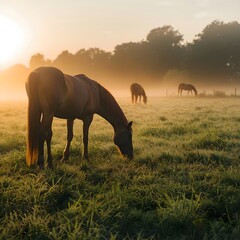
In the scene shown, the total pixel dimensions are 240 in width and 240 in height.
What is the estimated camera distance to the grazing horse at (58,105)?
5.15 m

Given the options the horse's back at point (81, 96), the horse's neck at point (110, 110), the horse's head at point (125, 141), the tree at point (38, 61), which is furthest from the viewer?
the tree at point (38, 61)

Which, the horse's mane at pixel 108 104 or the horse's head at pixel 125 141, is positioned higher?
the horse's mane at pixel 108 104

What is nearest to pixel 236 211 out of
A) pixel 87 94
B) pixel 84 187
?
pixel 84 187

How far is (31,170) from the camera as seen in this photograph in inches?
196

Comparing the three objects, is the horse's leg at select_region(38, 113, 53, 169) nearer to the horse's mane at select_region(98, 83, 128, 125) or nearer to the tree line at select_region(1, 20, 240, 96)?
the horse's mane at select_region(98, 83, 128, 125)

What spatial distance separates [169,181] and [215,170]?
3.54 ft

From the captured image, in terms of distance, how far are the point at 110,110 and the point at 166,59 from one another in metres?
68.1

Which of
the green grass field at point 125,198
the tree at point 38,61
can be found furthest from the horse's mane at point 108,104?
the tree at point 38,61

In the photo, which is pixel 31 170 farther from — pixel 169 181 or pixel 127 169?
pixel 169 181

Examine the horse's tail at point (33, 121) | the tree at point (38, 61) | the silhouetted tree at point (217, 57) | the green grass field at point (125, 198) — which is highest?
the tree at point (38, 61)

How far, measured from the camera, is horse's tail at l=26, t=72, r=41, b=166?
5035mm

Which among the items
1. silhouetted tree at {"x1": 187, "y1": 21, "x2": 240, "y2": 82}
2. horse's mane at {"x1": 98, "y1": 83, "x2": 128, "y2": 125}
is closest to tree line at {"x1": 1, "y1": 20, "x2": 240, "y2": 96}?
silhouetted tree at {"x1": 187, "y1": 21, "x2": 240, "y2": 82}

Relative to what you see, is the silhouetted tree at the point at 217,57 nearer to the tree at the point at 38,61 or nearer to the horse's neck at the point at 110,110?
the tree at the point at 38,61

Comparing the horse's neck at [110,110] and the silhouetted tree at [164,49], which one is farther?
the silhouetted tree at [164,49]
